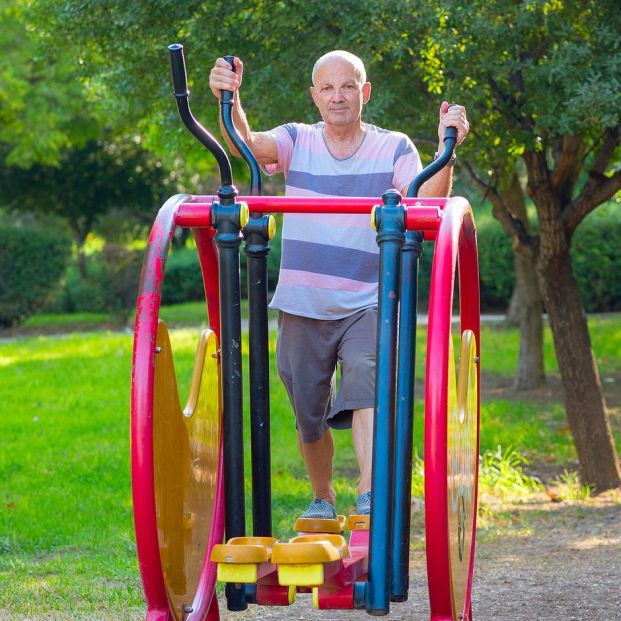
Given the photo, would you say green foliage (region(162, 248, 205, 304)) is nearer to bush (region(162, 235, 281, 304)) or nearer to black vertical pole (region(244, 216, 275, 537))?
bush (region(162, 235, 281, 304))

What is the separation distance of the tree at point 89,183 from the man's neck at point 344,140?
769 inches

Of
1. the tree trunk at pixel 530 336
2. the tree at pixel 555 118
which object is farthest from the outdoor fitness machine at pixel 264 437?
the tree trunk at pixel 530 336

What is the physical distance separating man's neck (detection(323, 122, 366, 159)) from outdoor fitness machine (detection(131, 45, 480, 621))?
383mm

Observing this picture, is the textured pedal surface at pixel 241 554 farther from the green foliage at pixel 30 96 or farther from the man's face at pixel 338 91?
the green foliage at pixel 30 96

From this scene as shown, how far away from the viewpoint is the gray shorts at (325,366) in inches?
138

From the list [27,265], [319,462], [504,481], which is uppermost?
[319,462]

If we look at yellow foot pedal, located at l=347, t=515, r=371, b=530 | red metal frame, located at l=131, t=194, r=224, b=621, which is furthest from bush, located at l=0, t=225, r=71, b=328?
red metal frame, located at l=131, t=194, r=224, b=621

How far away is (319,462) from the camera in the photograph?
3.82 metres

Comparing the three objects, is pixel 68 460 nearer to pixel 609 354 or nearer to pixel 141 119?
pixel 141 119

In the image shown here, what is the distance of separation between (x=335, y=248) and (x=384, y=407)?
84 centimetres

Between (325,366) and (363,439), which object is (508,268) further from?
(363,439)

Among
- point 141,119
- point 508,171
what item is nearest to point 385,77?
point 508,171

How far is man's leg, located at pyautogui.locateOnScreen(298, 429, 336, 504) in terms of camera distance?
379cm

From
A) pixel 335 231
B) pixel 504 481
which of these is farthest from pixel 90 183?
pixel 335 231
